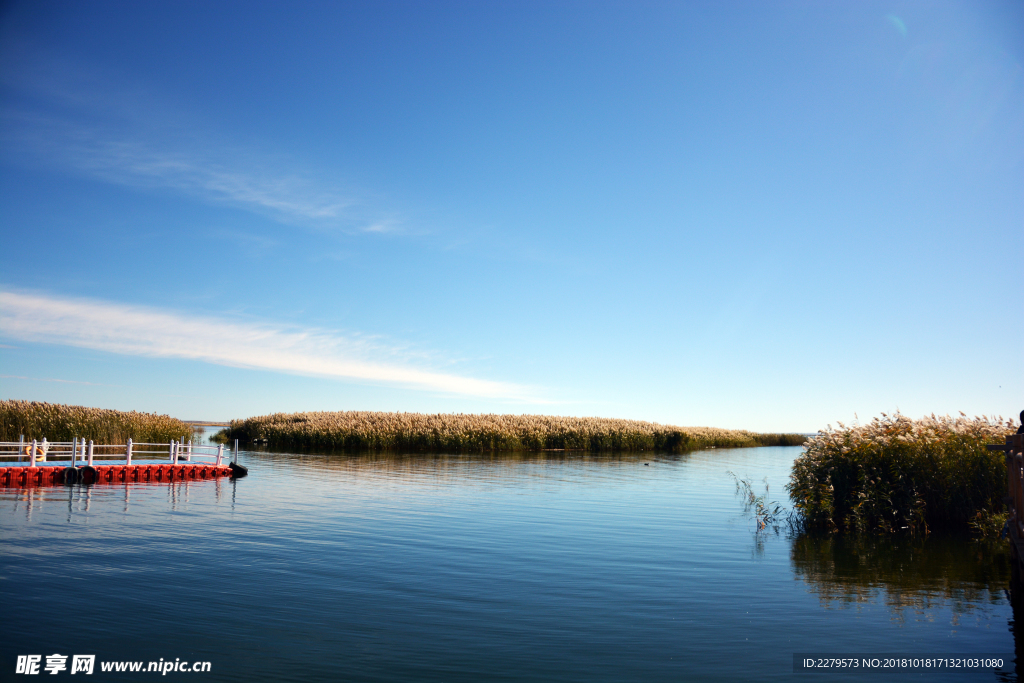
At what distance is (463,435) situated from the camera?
58.1 meters

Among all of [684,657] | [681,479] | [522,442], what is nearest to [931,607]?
[684,657]

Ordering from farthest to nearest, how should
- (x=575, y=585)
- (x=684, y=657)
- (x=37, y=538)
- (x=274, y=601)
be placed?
(x=37, y=538) → (x=575, y=585) → (x=274, y=601) → (x=684, y=657)

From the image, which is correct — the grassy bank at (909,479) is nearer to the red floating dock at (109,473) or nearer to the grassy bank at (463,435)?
A: the red floating dock at (109,473)

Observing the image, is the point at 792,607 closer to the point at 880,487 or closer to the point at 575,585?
the point at 575,585

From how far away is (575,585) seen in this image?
12781 millimetres

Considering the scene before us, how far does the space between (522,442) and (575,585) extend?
156 feet

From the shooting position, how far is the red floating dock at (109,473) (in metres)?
27.5

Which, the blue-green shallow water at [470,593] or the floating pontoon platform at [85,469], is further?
the floating pontoon platform at [85,469]

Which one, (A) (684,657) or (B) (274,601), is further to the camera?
(B) (274,601)

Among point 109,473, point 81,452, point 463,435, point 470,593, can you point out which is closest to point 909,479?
point 470,593

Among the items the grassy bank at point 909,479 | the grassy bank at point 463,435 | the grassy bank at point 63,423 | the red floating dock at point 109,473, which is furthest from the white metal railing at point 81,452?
the grassy bank at point 909,479

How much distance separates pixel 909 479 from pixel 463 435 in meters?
42.0

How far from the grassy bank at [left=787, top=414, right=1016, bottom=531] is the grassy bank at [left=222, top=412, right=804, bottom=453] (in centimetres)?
3975

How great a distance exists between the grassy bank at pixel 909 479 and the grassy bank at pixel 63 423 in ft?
129
